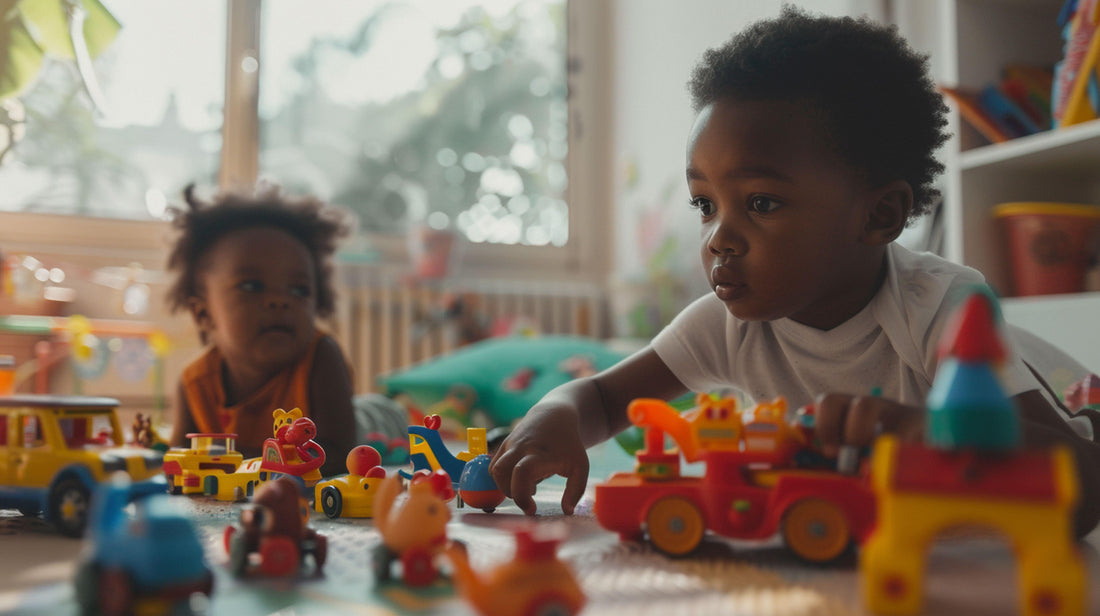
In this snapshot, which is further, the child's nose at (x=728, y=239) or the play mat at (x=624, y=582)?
the child's nose at (x=728, y=239)

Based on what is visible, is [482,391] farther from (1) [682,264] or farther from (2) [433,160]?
(2) [433,160]

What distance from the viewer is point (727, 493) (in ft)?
1.76

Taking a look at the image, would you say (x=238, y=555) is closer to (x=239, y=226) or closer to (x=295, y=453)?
(x=295, y=453)

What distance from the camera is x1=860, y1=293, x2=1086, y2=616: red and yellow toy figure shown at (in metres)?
0.35

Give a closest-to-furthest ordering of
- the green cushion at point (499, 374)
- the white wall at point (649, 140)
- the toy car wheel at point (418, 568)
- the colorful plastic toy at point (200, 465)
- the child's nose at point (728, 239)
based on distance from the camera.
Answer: the toy car wheel at point (418, 568), the child's nose at point (728, 239), the colorful plastic toy at point (200, 465), the green cushion at point (499, 374), the white wall at point (649, 140)

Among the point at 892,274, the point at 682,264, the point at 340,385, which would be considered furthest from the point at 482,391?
the point at 892,274

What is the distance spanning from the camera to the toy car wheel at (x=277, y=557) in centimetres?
49

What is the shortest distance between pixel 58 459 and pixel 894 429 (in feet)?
1.84

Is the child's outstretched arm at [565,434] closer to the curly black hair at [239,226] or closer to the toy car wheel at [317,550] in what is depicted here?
the toy car wheel at [317,550]

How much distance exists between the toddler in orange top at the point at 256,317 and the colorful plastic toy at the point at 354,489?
7.0 inches

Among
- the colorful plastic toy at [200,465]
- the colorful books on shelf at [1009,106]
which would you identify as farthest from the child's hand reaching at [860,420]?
the colorful books on shelf at [1009,106]

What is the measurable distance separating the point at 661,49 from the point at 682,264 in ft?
2.11

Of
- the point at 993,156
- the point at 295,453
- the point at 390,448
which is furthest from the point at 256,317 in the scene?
the point at 993,156

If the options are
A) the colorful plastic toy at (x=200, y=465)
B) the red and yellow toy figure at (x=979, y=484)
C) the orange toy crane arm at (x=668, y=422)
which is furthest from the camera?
the colorful plastic toy at (x=200, y=465)
